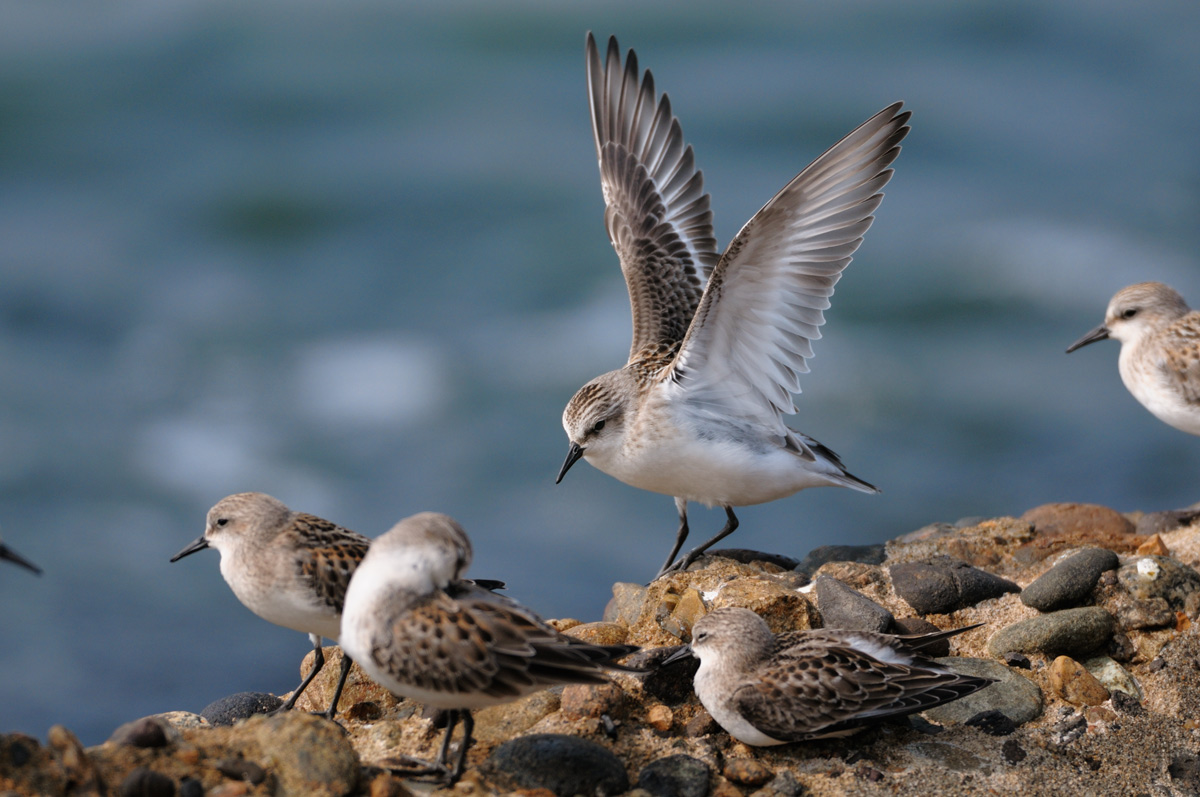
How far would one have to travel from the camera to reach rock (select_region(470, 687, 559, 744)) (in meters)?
5.25

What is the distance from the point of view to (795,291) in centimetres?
688

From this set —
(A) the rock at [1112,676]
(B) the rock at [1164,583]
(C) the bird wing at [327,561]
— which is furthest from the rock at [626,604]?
(B) the rock at [1164,583]

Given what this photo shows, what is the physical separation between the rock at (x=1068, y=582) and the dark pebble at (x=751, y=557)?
171 centimetres

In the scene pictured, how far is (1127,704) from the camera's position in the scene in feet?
18.5

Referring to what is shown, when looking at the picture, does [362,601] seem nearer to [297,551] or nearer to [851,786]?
[297,551]

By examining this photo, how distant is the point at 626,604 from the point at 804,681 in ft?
6.49

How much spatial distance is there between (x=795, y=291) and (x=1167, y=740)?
3200mm

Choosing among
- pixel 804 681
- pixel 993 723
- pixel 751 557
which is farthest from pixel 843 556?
pixel 804 681

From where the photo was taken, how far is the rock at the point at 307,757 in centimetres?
414

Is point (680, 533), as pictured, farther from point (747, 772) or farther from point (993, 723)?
point (747, 772)

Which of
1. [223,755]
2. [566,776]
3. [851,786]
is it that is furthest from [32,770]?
[851,786]

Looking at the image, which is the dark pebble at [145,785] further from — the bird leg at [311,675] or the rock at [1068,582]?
the rock at [1068,582]

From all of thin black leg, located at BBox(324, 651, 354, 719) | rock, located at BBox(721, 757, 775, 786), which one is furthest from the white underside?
thin black leg, located at BBox(324, 651, 354, 719)

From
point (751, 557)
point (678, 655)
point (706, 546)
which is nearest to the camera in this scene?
point (678, 655)
